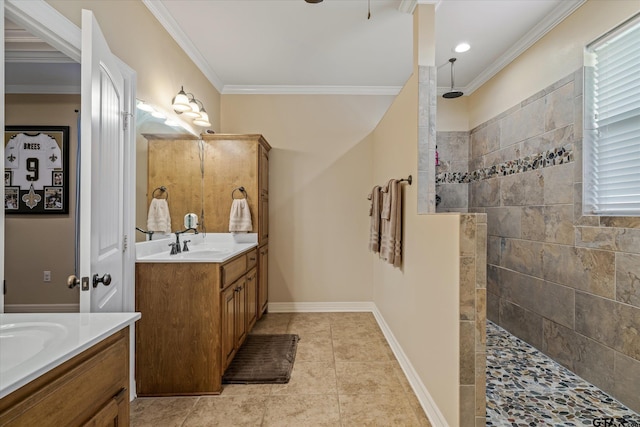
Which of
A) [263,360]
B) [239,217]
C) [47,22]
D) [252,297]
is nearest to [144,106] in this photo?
[47,22]

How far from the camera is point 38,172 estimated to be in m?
2.96

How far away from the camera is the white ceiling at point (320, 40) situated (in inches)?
84.4

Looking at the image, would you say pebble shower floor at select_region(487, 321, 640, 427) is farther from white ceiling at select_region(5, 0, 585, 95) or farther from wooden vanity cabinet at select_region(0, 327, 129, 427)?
white ceiling at select_region(5, 0, 585, 95)

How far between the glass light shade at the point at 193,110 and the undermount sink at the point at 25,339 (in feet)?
6.88

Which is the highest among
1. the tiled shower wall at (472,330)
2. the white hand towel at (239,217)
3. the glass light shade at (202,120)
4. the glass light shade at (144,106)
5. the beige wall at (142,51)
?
the beige wall at (142,51)

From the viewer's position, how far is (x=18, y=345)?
0.82m

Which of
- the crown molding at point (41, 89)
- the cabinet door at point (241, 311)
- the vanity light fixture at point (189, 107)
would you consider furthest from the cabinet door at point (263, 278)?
the crown molding at point (41, 89)

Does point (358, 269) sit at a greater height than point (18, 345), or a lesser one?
lesser

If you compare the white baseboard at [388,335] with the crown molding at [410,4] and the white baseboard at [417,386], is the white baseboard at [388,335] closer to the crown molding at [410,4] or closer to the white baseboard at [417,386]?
the white baseboard at [417,386]

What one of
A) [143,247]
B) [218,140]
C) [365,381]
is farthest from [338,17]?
[365,381]

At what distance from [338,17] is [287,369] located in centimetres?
276

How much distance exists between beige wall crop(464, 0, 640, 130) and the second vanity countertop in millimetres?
2874

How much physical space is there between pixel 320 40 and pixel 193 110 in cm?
129

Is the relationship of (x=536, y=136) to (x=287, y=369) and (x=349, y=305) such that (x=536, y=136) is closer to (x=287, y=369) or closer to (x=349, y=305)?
(x=349, y=305)
